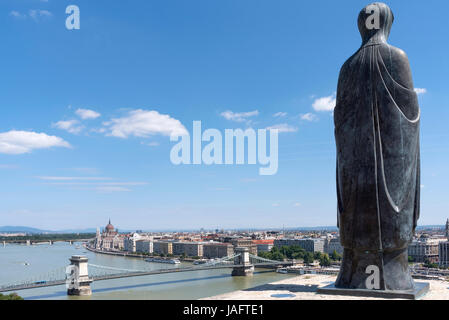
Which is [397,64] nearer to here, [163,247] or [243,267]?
[243,267]

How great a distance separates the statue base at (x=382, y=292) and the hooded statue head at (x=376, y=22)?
5.86 metres

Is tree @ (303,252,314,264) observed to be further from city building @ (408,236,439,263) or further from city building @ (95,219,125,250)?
city building @ (95,219,125,250)

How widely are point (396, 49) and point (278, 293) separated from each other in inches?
251

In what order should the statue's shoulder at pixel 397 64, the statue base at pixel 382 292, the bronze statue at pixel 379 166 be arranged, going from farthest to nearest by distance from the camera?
the statue's shoulder at pixel 397 64 < the bronze statue at pixel 379 166 < the statue base at pixel 382 292

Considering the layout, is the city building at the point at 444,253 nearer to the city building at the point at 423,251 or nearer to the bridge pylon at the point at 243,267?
the city building at the point at 423,251

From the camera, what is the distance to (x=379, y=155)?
11.2 m

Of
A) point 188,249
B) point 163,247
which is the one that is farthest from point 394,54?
point 163,247

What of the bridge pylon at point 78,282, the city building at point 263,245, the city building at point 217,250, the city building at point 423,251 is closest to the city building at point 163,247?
the city building at point 217,250

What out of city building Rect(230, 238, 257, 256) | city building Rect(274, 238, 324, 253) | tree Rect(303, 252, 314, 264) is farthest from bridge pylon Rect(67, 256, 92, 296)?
city building Rect(274, 238, 324, 253)

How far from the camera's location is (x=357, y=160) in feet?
37.6

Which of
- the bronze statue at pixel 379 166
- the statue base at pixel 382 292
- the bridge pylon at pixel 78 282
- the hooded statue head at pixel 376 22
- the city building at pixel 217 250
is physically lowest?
the city building at pixel 217 250

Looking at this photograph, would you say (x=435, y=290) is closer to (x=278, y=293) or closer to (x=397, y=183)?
(x=397, y=183)

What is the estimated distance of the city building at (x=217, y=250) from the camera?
2992 inches

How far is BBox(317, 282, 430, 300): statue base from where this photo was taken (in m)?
10.3
